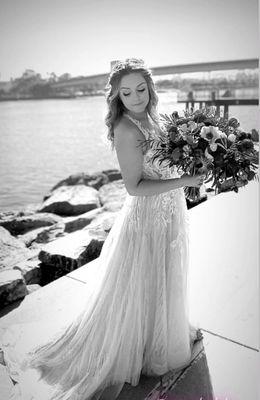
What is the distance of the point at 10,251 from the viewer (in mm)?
5566

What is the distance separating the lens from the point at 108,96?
7.25ft

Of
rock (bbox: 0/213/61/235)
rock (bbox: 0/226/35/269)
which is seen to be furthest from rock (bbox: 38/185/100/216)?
rock (bbox: 0/226/35/269)

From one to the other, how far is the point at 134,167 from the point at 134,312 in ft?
3.01

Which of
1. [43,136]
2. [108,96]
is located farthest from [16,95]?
[108,96]

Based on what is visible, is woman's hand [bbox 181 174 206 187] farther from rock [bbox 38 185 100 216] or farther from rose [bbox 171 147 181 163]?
rock [bbox 38 185 100 216]

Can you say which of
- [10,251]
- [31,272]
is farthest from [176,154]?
[10,251]

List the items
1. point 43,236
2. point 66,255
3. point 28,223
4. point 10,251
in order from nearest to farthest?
1. point 66,255
2. point 10,251
3. point 43,236
4. point 28,223

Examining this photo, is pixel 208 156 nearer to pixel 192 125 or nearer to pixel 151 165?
pixel 192 125

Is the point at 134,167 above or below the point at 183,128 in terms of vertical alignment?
below

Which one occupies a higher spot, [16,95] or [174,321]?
[16,95]

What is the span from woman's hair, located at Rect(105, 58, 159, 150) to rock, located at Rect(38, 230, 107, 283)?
2.16 meters

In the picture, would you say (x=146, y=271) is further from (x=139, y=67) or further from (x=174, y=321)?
(x=139, y=67)

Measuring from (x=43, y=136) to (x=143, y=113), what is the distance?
44.6m

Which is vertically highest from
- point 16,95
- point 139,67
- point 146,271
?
point 16,95
